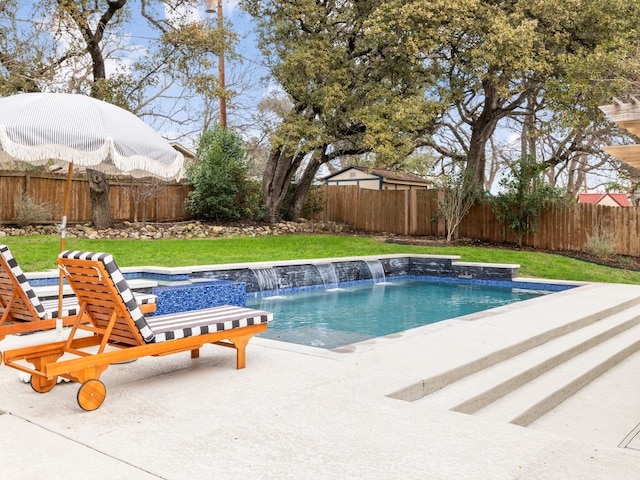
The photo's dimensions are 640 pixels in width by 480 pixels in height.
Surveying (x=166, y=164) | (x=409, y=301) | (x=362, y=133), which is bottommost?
(x=409, y=301)

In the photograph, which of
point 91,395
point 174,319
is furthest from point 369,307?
point 91,395

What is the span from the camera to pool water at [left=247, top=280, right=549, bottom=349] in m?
7.27

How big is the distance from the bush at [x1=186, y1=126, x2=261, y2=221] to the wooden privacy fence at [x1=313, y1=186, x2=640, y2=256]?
381 centimetres

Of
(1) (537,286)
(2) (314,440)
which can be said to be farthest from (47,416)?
(1) (537,286)

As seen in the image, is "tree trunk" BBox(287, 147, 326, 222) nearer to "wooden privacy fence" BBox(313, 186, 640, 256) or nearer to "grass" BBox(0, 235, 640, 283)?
"wooden privacy fence" BBox(313, 186, 640, 256)

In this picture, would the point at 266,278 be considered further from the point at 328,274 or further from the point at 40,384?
the point at 40,384

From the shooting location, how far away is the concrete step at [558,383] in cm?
438

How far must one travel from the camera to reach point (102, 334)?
4184mm

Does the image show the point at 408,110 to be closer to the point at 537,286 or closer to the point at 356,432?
the point at 537,286

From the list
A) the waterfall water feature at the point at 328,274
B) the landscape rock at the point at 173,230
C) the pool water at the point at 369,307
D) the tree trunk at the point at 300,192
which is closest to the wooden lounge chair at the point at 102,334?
the pool water at the point at 369,307

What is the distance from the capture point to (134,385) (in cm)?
428

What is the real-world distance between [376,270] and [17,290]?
374 inches

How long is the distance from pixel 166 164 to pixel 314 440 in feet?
8.87

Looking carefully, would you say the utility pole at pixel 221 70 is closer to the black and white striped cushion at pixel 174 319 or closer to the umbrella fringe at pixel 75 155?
the umbrella fringe at pixel 75 155
